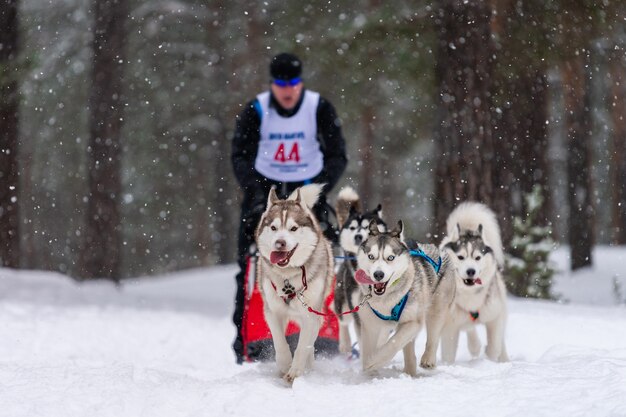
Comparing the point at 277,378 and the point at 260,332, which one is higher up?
the point at 260,332

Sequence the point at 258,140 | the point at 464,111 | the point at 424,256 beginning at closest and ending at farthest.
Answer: the point at 424,256 < the point at 258,140 < the point at 464,111

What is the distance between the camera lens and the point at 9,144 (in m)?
11.9

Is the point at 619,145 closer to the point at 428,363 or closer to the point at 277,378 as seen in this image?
the point at 428,363

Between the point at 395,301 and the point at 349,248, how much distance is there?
1.15m

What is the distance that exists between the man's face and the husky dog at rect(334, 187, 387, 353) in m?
0.96

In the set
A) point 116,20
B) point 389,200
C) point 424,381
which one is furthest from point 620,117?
point 424,381

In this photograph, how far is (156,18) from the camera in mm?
16516

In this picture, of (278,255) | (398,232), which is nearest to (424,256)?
(398,232)

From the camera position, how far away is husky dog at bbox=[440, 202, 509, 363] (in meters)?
5.47

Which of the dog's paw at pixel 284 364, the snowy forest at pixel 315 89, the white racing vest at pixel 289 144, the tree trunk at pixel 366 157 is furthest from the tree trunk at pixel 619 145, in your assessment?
the dog's paw at pixel 284 364

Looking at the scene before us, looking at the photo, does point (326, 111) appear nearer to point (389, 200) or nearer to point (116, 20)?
point (116, 20)

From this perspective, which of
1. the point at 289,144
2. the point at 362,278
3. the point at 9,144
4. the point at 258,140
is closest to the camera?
the point at 362,278

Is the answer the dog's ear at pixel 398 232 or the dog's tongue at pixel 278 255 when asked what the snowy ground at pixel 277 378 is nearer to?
the dog's tongue at pixel 278 255

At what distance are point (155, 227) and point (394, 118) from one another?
1442 cm
